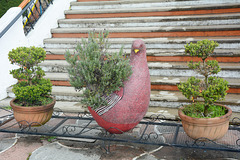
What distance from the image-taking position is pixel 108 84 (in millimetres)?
2762

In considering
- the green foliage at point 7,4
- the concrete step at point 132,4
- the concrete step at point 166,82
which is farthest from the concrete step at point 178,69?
the green foliage at point 7,4

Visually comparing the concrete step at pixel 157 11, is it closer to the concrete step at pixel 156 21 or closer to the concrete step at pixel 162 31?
the concrete step at pixel 156 21

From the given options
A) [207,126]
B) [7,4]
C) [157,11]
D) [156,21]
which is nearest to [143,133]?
[207,126]

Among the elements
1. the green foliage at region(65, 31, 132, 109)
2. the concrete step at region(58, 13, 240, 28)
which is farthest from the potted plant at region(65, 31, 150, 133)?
the concrete step at region(58, 13, 240, 28)

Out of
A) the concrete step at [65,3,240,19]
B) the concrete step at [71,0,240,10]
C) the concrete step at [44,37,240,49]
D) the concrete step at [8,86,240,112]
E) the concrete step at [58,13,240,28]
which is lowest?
the concrete step at [8,86,240,112]

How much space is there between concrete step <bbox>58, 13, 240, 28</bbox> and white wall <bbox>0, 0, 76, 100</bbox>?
0.35 m

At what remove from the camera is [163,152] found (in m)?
2.91

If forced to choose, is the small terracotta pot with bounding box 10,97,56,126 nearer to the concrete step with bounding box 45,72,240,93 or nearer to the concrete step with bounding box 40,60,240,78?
→ the concrete step with bounding box 45,72,240,93

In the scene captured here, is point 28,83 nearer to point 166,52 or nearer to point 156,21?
point 166,52

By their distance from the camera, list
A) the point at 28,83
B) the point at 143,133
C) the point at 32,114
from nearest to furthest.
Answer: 1. the point at 143,133
2. the point at 32,114
3. the point at 28,83

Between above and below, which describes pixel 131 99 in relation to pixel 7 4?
below

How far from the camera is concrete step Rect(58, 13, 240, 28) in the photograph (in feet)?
17.3

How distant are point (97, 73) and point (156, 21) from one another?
3.43 metres

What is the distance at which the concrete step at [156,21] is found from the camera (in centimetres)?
527
